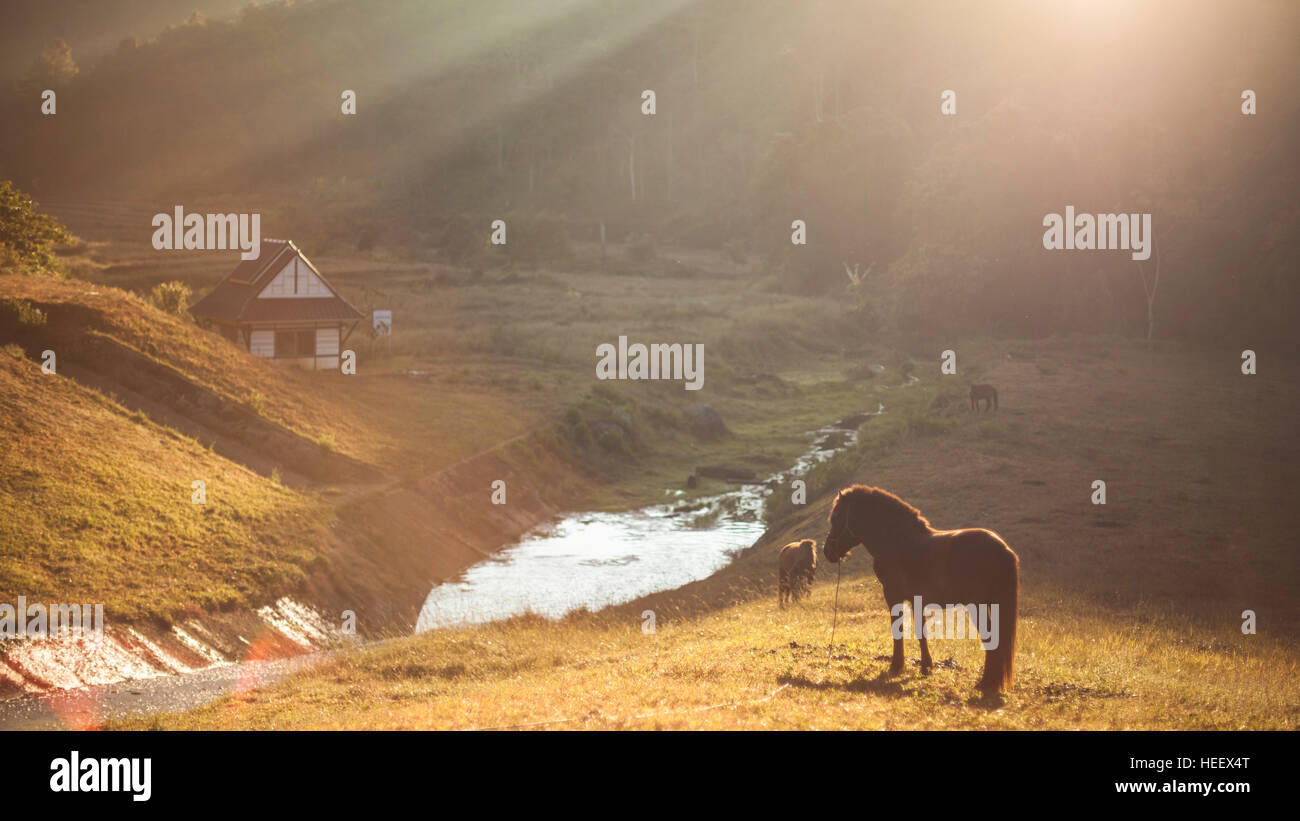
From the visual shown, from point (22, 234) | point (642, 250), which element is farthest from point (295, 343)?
point (642, 250)

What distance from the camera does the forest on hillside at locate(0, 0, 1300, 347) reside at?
60.0m

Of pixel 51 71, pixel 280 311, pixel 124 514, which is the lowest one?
pixel 124 514

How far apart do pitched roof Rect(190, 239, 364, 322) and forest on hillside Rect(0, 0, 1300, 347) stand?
126 ft

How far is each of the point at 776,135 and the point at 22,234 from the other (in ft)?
246

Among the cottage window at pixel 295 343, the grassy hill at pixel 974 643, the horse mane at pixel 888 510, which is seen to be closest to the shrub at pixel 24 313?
the cottage window at pixel 295 343

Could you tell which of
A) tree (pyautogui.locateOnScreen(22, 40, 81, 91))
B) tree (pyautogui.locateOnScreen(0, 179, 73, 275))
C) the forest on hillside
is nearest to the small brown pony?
tree (pyautogui.locateOnScreen(0, 179, 73, 275))

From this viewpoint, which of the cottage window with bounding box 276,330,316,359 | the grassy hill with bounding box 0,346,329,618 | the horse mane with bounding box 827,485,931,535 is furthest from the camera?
the cottage window with bounding box 276,330,316,359

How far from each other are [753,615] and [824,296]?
67.6 metres

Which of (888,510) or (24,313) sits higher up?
(24,313)

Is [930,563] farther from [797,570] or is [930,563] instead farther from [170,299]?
[170,299]

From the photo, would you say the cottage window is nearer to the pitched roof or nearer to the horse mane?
the pitched roof

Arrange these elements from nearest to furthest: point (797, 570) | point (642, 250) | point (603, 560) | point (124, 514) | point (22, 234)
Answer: point (797, 570)
point (124, 514)
point (603, 560)
point (22, 234)
point (642, 250)

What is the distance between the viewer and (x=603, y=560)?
2938cm

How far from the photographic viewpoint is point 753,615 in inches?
709
